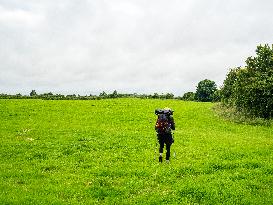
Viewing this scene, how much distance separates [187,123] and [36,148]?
81.0 ft

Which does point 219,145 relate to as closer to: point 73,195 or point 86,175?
point 86,175

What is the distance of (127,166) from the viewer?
84.0 ft

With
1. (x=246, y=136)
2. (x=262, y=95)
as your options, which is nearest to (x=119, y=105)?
(x=262, y=95)

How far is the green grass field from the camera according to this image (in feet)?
65.0

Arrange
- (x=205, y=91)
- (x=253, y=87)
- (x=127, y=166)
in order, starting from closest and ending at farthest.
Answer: (x=127, y=166), (x=253, y=87), (x=205, y=91)

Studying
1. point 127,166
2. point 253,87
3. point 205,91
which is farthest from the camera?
point 205,91

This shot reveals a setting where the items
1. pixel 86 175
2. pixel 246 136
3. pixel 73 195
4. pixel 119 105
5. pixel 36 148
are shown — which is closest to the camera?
pixel 73 195

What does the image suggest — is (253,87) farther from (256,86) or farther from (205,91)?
(205,91)

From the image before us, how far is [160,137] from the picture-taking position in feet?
85.6

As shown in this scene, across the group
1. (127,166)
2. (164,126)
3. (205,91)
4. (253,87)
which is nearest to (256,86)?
(253,87)

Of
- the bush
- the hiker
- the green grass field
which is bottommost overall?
the green grass field

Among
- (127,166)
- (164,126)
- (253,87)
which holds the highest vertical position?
(253,87)

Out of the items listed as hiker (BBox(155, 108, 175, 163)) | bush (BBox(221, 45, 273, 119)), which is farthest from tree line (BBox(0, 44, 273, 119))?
hiker (BBox(155, 108, 175, 163))

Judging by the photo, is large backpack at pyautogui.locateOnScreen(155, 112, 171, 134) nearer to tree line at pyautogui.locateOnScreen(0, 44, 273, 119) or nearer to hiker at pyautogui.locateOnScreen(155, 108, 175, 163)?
hiker at pyautogui.locateOnScreen(155, 108, 175, 163)
